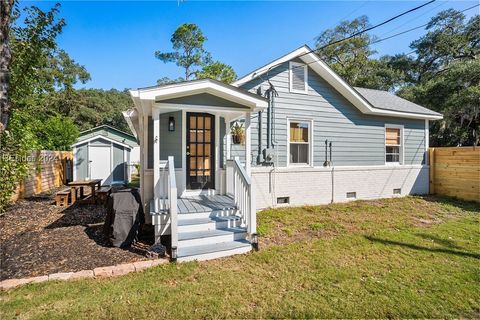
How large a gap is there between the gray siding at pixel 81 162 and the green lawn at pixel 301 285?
1175cm

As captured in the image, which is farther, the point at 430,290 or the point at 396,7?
the point at 396,7

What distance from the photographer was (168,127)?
236 inches

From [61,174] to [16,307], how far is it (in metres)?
11.9

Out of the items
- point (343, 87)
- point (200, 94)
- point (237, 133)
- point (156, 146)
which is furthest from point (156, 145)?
point (343, 87)

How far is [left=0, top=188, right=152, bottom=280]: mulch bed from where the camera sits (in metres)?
3.68

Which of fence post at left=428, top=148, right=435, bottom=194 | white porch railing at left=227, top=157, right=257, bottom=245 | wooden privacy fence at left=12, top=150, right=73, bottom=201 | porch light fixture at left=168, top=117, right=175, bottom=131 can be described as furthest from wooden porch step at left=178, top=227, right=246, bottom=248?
fence post at left=428, top=148, right=435, bottom=194

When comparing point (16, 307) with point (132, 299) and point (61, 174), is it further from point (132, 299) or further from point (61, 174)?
point (61, 174)

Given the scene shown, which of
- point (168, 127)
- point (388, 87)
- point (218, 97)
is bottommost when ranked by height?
point (168, 127)

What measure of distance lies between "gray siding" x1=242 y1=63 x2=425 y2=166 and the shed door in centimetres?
998

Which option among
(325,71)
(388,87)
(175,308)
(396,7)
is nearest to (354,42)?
(388,87)

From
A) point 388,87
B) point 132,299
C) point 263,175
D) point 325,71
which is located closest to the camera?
point 132,299

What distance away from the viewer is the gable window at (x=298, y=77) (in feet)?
25.8

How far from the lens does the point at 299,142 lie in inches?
316

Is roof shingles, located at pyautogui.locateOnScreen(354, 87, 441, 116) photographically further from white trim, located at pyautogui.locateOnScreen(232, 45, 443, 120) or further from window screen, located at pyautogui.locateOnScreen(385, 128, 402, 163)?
window screen, located at pyautogui.locateOnScreen(385, 128, 402, 163)
